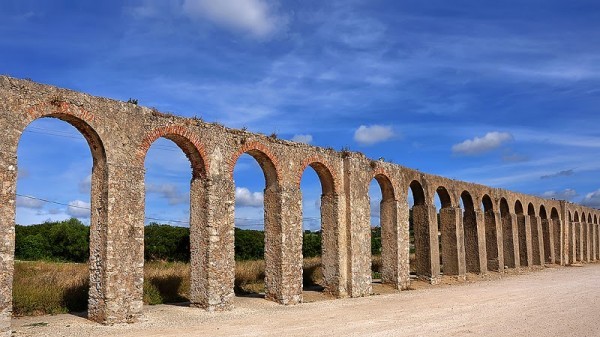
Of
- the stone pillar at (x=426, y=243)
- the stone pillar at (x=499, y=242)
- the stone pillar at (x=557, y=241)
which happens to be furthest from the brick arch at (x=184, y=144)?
the stone pillar at (x=557, y=241)

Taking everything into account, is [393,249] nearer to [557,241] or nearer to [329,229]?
[329,229]

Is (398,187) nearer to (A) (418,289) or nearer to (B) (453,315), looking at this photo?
(A) (418,289)

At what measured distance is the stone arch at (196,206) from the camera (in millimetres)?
14391

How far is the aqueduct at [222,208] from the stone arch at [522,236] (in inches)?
305

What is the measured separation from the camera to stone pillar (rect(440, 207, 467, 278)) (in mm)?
25500

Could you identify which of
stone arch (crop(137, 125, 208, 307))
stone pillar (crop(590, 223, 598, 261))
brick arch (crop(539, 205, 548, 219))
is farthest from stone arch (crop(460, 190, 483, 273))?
stone pillar (crop(590, 223, 598, 261))

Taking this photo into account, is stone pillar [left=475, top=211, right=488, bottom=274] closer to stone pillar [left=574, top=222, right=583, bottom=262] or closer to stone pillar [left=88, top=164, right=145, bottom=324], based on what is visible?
stone pillar [left=88, top=164, right=145, bottom=324]

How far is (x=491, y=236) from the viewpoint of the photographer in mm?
30578

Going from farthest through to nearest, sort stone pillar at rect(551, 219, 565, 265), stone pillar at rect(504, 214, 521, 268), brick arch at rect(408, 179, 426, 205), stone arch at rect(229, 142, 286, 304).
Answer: stone pillar at rect(551, 219, 565, 265), stone pillar at rect(504, 214, 521, 268), brick arch at rect(408, 179, 426, 205), stone arch at rect(229, 142, 286, 304)

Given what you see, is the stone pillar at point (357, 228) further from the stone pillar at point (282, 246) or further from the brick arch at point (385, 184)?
the stone pillar at point (282, 246)

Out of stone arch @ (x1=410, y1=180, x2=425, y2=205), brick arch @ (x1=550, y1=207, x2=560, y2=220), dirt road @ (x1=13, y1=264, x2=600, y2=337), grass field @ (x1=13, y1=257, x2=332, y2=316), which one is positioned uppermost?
stone arch @ (x1=410, y1=180, x2=425, y2=205)

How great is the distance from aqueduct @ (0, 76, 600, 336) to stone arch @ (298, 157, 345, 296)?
0.04m

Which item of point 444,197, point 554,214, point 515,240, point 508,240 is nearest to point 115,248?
point 444,197

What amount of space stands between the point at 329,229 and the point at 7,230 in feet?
34.7
